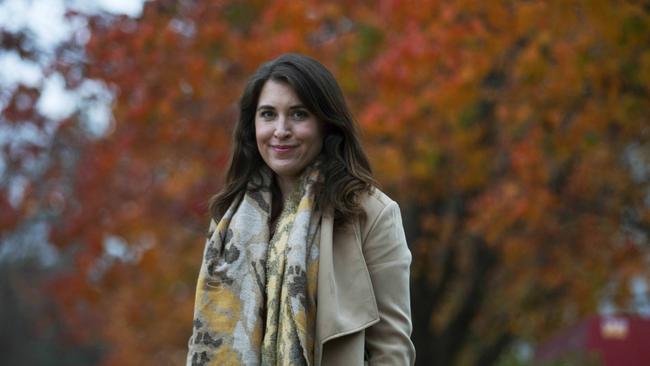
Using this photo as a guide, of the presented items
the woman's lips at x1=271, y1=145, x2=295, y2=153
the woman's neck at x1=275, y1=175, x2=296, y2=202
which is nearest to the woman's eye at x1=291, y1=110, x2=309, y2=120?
the woman's lips at x1=271, y1=145, x2=295, y2=153

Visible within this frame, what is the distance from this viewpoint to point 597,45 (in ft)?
34.9

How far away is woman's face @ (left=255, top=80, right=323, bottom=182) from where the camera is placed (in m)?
3.83

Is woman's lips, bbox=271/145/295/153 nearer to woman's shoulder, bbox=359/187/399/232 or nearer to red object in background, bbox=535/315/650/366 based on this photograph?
woman's shoulder, bbox=359/187/399/232

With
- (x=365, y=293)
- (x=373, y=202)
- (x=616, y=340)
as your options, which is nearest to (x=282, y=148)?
(x=373, y=202)

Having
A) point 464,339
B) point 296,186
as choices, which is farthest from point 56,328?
point 296,186

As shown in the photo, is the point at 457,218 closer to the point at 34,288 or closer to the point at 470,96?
the point at 470,96

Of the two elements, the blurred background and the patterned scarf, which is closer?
the patterned scarf

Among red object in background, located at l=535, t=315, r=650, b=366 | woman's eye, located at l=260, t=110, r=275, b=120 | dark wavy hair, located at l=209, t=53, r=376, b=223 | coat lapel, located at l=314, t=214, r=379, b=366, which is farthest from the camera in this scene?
red object in background, located at l=535, t=315, r=650, b=366

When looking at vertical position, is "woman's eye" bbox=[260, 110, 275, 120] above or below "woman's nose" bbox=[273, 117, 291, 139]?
above

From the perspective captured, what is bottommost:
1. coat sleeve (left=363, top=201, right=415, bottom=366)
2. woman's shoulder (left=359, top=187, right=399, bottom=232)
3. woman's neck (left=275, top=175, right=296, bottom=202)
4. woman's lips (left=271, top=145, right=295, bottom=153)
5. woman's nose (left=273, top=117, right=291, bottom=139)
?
coat sleeve (left=363, top=201, right=415, bottom=366)

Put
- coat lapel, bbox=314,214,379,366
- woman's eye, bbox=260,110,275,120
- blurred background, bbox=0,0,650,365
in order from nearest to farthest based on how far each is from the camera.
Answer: coat lapel, bbox=314,214,379,366 → woman's eye, bbox=260,110,275,120 → blurred background, bbox=0,0,650,365

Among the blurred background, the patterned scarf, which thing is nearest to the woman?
the patterned scarf

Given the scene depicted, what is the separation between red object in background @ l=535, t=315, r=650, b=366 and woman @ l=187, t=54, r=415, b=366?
4.93 m

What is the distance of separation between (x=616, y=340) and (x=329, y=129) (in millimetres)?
5093
